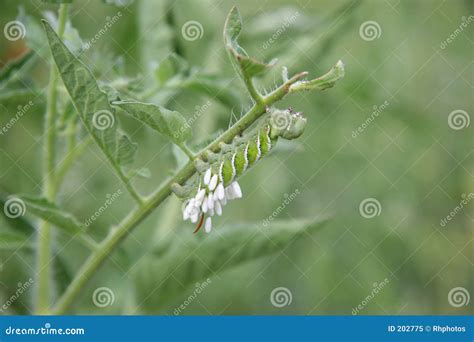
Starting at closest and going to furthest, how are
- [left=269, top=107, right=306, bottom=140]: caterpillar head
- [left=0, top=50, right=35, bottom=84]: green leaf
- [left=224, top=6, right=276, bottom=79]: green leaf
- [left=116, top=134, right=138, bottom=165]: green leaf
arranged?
[left=224, top=6, right=276, bottom=79]: green leaf → [left=269, top=107, right=306, bottom=140]: caterpillar head → [left=116, top=134, right=138, bottom=165]: green leaf → [left=0, top=50, right=35, bottom=84]: green leaf

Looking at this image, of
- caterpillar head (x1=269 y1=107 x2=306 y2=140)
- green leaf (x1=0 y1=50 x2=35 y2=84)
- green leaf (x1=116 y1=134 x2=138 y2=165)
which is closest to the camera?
caterpillar head (x1=269 y1=107 x2=306 y2=140)

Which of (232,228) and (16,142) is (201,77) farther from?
(16,142)

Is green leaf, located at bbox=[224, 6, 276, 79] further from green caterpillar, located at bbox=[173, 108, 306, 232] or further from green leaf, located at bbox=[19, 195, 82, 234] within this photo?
green leaf, located at bbox=[19, 195, 82, 234]

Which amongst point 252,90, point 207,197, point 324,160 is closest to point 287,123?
point 252,90

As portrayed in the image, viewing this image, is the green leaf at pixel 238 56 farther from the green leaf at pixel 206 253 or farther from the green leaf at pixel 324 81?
the green leaf at pixel 206 253

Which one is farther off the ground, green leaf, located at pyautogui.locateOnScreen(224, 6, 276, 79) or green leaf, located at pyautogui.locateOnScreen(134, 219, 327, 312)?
green leaf, located at pyautogui.locateOnScreen(224, 6, 276, 79)

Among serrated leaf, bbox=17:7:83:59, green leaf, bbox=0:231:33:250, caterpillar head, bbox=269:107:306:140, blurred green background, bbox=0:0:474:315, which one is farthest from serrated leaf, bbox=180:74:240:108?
green leaf, bbox=0:231:33:250

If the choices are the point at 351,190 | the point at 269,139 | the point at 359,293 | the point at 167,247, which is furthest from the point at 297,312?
the point at 269,139

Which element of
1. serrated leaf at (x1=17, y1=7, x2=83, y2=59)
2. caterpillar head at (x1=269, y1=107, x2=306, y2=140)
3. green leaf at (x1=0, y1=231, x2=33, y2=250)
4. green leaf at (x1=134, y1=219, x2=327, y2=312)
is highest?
serrated leaf at (x1=17, y1=7, x2=83, y2=59)
